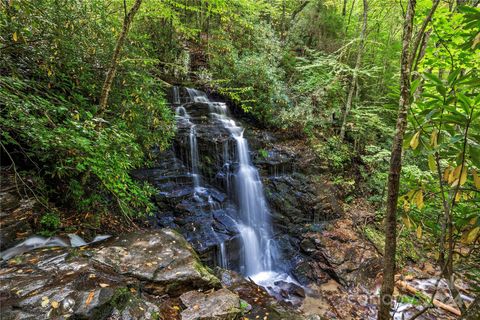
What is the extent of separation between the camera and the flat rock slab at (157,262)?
10.9ft

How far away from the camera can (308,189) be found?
806cm

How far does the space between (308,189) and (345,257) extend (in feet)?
7.21

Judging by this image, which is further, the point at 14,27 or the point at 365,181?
the point at 365,181

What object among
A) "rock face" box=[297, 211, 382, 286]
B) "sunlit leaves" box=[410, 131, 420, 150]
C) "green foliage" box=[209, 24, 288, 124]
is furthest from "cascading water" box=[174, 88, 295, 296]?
"sunlit leaves" box=[410, 131, 420, 150]

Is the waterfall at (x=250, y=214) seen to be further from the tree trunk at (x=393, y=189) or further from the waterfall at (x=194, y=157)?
the tree trunk at (x=393, y=189)

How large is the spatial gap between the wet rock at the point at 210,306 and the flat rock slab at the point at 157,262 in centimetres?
18

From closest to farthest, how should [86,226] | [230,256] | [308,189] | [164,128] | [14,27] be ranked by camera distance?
[14,27] < [86,226] < [164,128] < [230,256] < [308,189]

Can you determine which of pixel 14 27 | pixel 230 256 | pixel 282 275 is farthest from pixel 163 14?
pixel 282 275

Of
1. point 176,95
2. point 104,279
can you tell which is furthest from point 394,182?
point 176,95

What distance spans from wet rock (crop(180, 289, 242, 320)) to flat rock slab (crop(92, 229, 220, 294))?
175mm

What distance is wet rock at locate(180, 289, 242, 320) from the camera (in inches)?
118

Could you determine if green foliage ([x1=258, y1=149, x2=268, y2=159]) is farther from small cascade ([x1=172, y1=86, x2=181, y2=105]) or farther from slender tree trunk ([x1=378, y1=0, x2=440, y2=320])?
slender tree trunk ([x1=378, y1=0, x2=440, y2=320])

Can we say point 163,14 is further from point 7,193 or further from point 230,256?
point 230,256

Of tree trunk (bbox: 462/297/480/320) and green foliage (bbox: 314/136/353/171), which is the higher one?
tree trunk (bbox: 462/297/480/320)
